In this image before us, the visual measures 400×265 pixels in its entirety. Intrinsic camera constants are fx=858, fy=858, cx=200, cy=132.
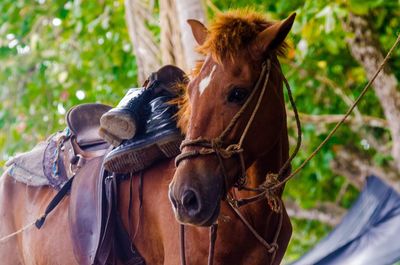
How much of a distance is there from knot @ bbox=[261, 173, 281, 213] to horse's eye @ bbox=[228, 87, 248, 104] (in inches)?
16.5

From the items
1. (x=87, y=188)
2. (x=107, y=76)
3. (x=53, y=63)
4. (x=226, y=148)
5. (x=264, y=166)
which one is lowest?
(x=107, y=76)

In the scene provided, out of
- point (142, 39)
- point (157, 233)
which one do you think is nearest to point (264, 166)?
point (157, 233)

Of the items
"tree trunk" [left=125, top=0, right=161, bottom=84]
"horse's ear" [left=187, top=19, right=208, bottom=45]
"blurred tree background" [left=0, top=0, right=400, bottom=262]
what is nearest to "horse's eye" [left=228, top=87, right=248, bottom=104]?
"horse's ear" [left=187, top=19, right=208, bottom=45]

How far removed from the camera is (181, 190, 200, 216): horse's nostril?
3641 mm

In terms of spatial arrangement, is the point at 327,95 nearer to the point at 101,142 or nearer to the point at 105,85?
the point at 105,85

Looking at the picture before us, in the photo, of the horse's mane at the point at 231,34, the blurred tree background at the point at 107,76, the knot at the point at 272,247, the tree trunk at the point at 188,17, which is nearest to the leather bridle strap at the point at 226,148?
the horse's mane at the point at 231,34

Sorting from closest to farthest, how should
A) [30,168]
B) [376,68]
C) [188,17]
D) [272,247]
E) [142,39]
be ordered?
1. [272,247]
2. [30,168]
3. [188,17]
4. [142,39]
5. [376,68]

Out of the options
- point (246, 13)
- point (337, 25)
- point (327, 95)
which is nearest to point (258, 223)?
point (246, 13)

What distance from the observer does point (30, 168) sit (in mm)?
5453

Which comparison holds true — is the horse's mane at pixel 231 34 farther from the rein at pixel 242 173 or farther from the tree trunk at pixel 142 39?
the tree trunk at pixel 142 39

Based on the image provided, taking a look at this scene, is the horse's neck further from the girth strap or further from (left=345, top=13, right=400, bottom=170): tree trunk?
(left=345, top=13, right=400, bottom=170): tree trunk

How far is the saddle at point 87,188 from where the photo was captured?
4.58 meters

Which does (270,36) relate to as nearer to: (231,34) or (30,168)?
(231,34)

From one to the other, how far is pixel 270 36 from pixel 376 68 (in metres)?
5.22
